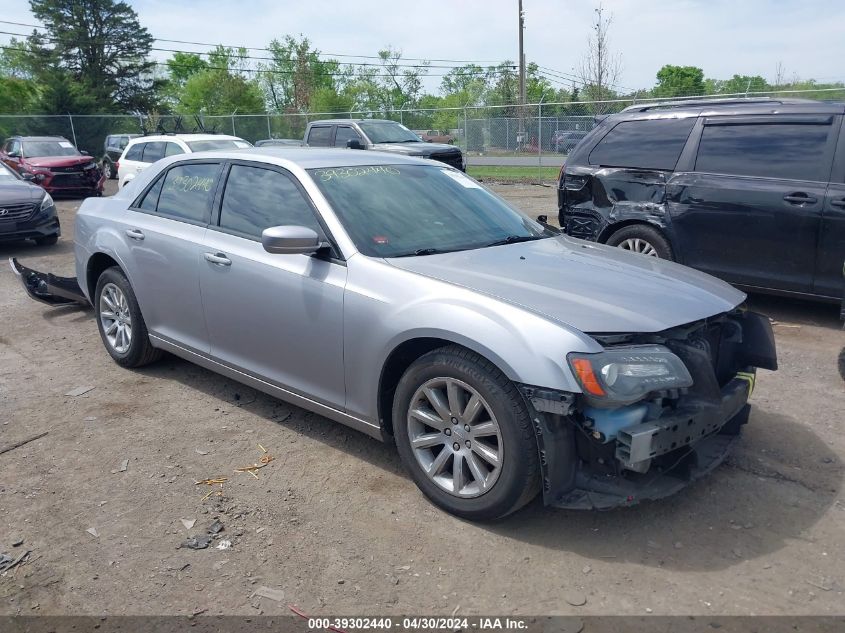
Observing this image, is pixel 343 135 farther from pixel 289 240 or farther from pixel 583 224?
pixel 289 240

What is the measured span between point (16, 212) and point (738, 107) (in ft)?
31.9

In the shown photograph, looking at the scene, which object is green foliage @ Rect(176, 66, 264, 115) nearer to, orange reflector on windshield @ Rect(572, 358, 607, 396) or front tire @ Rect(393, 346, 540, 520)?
front tire @ Rect(393, 346, 540, 520)

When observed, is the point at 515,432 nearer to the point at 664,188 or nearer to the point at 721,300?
the point at 721,300

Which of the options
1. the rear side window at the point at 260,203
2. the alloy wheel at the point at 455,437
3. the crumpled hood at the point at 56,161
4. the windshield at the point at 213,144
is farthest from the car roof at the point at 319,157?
the crumpled hood at the point at 56,161

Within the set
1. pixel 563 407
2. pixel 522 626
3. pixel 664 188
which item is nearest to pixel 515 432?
pixel 563 407

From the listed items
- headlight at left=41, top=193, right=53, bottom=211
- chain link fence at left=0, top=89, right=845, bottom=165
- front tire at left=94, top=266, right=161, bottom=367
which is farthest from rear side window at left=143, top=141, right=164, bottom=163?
front tire at left=94, top=266, right=161, bottom=367

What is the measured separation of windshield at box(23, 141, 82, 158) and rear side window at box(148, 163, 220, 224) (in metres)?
16.9

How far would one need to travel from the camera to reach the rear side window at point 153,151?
13.7 metres

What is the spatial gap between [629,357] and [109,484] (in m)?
2.74

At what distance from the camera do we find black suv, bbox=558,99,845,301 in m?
6.15

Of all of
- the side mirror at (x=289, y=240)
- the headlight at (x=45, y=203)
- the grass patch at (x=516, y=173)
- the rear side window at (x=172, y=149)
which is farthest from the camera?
the grass patch at (x=516, y=173)

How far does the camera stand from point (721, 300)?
3.70 m

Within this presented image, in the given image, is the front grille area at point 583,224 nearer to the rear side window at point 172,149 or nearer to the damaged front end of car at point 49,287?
the damaged front end of car at point 49,287

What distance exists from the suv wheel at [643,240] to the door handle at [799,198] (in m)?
1.11
